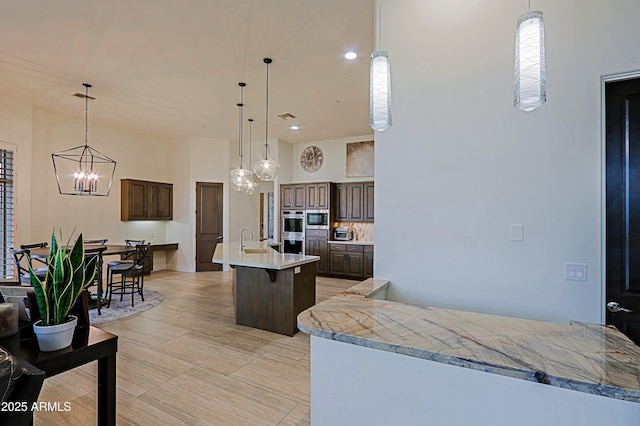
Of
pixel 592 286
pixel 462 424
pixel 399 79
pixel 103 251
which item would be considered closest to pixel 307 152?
pixel 103 251

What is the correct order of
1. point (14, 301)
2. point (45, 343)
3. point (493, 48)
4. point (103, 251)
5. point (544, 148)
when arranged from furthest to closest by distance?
1. point (103, 251)
2. point (493, 48)
3. point (544, 148)
4. point (14, 301)
5. point (45, 343)

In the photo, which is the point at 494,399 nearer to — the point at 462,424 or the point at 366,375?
the point at 462,424

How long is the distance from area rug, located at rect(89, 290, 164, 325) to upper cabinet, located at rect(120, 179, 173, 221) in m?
2.26

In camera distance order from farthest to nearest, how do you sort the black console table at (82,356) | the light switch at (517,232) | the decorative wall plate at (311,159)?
the decorative wall plate at (311,159) → the light switch at (517,232) → the black console table at (82,356)

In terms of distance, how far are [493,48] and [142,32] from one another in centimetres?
348

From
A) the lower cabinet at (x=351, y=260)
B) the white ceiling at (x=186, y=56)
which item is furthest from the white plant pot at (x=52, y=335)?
the lower cabinet at (x=351, y=260)

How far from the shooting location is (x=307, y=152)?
8.56 meters

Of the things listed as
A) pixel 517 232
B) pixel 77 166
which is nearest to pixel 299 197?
pixel 77 166

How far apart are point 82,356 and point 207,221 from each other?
6666 mm

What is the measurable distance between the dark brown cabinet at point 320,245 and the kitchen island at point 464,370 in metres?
5.99

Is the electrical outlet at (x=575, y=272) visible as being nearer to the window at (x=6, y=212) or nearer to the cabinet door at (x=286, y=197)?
the cabinet door at (x=286, y=197)

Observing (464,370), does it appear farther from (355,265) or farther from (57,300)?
(355,265)

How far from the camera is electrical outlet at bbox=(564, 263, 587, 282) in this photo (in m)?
1.92

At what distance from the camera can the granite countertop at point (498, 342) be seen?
989 mm
